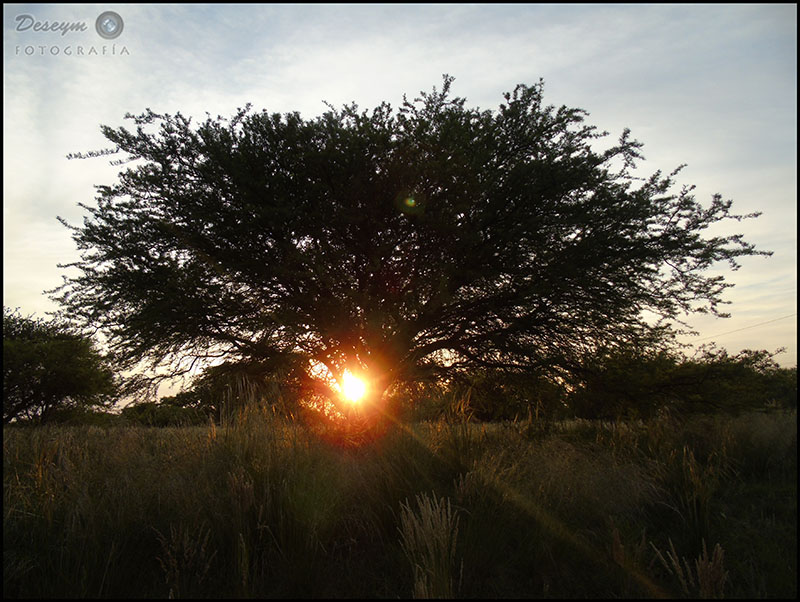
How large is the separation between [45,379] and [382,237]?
1730 cm

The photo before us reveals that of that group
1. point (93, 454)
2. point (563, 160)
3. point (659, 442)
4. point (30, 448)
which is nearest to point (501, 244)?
point (563, 160)

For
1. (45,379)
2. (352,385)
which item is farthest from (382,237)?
(45,379)

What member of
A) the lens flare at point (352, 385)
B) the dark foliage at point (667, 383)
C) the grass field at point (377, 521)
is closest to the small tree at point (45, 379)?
the lens flare at point (352, 385)

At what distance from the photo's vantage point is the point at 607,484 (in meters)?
6.39

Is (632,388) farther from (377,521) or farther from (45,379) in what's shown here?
(45,379)

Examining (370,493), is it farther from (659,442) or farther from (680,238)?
(680,238)

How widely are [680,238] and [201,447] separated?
10.9 m

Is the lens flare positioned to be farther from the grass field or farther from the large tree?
the grass field

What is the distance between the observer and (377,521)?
5.17 metres

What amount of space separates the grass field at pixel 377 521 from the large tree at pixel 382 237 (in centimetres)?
486

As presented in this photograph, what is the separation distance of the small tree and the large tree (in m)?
8.92

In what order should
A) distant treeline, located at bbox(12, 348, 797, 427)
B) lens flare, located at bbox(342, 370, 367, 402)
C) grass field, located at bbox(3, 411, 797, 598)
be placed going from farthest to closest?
distant treeline, located at bbox(12, 348, 797, 427)
lens flare, located at bbox(342, 370, 367, 402)
grass field, located at bbox(3, 411, 797, 598)

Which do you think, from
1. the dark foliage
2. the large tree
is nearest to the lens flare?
the large tree

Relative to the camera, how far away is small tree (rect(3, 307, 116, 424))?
19.8 meters
